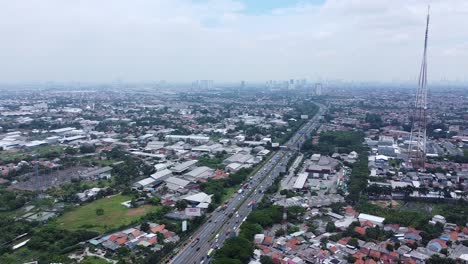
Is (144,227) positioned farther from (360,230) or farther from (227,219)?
(360,230)

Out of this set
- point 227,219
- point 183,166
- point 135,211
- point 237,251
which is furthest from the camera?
point 183,166

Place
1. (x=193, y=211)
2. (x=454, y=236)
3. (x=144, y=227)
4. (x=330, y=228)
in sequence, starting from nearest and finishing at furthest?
(x=454, y=236) < (x=330, y=228) < (x=144, y=227) < (x=193, y=211)

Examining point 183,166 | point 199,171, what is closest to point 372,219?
point 199,171

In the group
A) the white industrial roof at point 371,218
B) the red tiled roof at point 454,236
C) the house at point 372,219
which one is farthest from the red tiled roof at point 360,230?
the red tiled roof at point 454,236

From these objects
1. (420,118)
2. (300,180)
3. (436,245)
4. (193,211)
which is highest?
(420,118)

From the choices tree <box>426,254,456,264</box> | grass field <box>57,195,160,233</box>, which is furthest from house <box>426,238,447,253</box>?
grass field <box>57,195,160,233</box>

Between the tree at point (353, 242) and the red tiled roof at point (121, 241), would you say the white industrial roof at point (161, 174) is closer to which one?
the red tiled roof at point (121, 241)

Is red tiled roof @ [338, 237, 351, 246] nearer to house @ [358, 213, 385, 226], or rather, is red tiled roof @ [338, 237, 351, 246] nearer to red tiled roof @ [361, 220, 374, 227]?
red tiled roof @ [361, 220, 374, 227]

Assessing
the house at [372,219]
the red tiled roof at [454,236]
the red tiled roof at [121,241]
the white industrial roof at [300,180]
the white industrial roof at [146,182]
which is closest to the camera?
the red tiled roof at [121,241]
